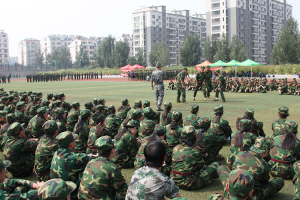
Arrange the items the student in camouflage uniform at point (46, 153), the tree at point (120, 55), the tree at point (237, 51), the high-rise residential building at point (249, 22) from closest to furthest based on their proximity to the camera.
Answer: the student in camouflage uniform at point (46, 153) < the tree at point (237, 51) < the tree at point (120, 55) < the high-rise residential building at point (249, 22)

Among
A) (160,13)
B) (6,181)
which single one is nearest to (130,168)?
(6,181)

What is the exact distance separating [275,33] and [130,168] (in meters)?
115

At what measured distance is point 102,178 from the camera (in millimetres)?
3818

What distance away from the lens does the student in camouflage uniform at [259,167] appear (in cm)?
423

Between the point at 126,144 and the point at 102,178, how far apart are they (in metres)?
2.34

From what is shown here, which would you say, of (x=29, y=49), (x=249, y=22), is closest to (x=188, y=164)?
(x=249, y=22)

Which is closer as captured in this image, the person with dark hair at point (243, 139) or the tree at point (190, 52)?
the person with dark hair at point (243, 139)

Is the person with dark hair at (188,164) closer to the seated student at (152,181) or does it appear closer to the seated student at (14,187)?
the seated student at (152,181)

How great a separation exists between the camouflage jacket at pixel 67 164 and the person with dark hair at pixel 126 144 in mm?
1712

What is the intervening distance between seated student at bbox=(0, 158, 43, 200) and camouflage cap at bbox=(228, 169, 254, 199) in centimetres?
241

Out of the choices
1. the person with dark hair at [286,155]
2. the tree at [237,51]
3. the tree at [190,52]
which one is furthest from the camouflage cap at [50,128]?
the tree at [190,52]

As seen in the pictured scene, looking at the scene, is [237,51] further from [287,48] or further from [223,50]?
[287,48]

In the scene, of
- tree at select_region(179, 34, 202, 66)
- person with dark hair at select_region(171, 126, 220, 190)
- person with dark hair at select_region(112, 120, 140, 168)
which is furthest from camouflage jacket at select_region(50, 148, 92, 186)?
tree at select_region(179, 34, 202, 66)

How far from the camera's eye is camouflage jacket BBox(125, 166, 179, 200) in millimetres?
3150
